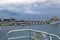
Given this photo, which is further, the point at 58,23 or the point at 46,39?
the point at 58,23

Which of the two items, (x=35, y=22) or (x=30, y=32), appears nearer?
(x=30, y=32)

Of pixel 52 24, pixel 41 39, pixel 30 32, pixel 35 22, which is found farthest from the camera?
pixel 52 24

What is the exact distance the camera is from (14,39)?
480 centimetres

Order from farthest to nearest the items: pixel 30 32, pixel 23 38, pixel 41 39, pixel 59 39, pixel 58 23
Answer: pixel 58 23 < pixel 23 38 < pixel 30 32 < pixel 41 39 < pixel 59 39

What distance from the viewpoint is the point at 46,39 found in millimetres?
4027

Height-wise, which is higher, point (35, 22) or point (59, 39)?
point (59, 39)

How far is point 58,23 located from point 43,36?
77.8 m

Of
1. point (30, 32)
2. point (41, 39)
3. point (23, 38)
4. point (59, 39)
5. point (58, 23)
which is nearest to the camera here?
point (59, 39)

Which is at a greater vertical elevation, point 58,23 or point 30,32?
point 30,32

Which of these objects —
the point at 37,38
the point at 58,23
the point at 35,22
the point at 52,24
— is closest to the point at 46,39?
the point at 37,38

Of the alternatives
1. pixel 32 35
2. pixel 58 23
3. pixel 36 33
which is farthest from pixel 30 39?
pixel 58 23

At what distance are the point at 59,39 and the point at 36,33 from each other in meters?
0.64

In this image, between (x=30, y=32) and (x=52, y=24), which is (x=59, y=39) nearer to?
(x=30, y=32)

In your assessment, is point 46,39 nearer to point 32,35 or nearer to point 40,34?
point 40,34
